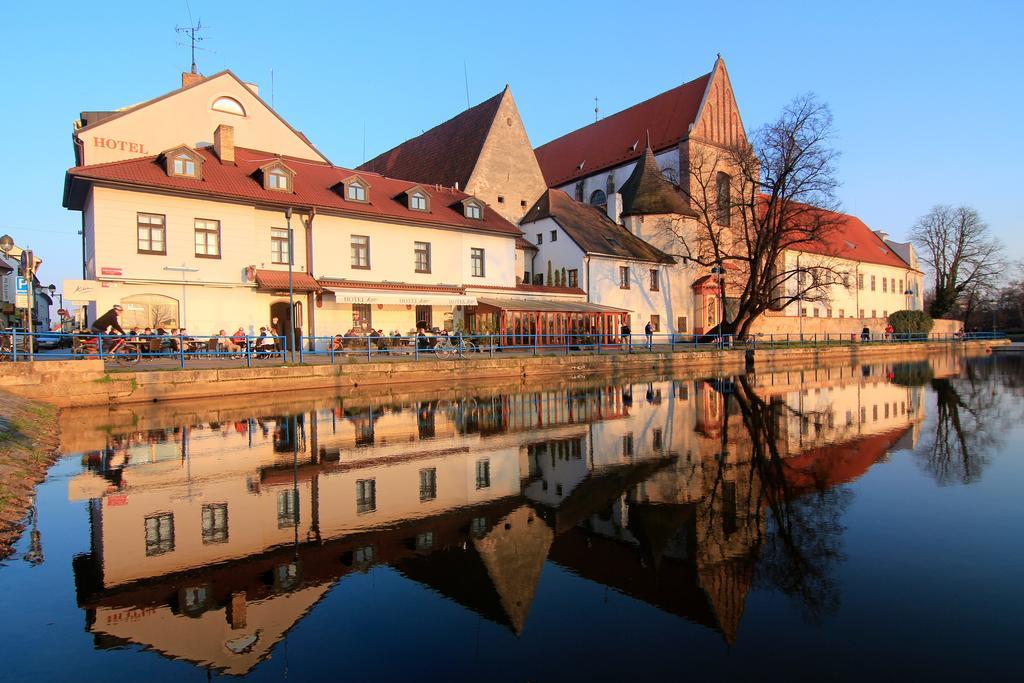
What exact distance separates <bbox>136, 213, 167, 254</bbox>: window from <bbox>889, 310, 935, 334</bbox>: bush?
→ 191 ft

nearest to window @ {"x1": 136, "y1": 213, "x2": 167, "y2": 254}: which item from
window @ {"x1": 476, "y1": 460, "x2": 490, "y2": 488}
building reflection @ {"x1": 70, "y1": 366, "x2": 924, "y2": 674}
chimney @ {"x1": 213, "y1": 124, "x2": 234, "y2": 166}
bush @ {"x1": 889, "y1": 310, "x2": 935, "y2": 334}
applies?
chimney @ {"x1": 213, "y1": 124, "x2": 234, "y2": 166}

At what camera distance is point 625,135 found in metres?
52.5

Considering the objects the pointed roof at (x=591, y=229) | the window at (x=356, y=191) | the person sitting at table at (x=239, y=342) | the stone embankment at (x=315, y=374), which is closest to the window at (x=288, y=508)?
the stone embankment at (x=315, y=374)

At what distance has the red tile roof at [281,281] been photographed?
2472cm

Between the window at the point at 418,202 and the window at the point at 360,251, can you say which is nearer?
the window at the point at 360,251

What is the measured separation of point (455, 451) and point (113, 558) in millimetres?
5075

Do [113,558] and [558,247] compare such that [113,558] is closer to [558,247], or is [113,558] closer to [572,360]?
[572,360]

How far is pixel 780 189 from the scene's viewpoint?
36875 mm

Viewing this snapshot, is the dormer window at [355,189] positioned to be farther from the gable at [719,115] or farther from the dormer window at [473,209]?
the gable at [719,115]

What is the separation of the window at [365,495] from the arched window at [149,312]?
18.9 meters

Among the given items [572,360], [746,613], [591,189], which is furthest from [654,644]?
[591,189]

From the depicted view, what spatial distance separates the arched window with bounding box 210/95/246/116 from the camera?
2916cm

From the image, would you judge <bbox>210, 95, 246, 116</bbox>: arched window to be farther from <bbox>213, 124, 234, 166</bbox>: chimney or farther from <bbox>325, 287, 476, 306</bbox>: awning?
<bbox>325, 287, 476, 306</bbox>: awning

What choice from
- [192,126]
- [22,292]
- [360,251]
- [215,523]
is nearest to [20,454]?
[215,523]
